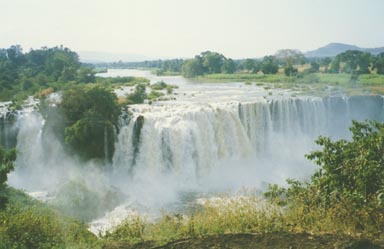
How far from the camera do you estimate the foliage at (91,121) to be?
711 inches

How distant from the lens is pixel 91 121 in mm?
18156

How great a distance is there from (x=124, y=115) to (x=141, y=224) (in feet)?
38.8

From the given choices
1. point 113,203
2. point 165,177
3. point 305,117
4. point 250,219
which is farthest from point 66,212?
point 305,117

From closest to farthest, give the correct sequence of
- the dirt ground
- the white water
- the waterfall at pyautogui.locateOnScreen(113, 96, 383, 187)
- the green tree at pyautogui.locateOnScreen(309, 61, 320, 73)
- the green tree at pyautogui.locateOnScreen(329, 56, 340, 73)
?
the dirt ground, the white water, the waterfall at pyautogui.locateOnScreen(113, 96, 383, 187), the green tree at pyautogui.locateOnScreen(309, 61, 320, 73), the green tree at pyautogui.locateOnScreen(329, 56, 340, 73)

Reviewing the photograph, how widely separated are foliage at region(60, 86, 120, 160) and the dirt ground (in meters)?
11.8

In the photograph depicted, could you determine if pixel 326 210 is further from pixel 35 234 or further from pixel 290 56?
pixel 290 56

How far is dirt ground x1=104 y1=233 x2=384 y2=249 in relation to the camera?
616 cm

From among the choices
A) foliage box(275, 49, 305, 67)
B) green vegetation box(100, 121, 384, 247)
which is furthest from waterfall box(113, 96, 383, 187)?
foliage box(275, 49, 305, 67)

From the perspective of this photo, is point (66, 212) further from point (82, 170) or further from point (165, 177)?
point (165, 177)

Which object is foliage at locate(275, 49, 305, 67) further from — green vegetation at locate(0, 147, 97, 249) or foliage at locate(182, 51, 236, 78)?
green vegetation at locate(0, 147, 97, 249)

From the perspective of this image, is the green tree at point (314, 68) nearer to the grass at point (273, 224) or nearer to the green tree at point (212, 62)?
the green tree at point (212, 62)

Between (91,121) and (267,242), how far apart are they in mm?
13167

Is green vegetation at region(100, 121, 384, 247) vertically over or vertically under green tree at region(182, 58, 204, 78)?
under

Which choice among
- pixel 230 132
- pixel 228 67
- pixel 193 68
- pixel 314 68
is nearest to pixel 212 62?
pixel 228 67
